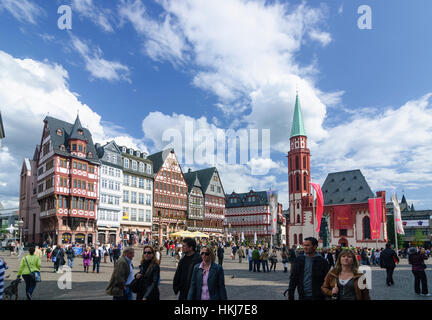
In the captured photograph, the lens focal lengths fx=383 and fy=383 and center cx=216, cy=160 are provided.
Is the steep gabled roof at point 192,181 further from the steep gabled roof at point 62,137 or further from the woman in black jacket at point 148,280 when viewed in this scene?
the woman in black jacket at point 148,280

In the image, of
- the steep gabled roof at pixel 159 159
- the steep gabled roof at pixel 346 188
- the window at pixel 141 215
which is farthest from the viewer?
the steep gabled roof at pixel 346 188

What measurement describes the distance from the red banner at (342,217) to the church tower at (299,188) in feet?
16.5

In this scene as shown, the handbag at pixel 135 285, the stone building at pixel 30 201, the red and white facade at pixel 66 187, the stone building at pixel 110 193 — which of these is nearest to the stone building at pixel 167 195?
the stone building at pixel 110 193

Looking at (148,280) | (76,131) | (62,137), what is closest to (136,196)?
(76,131)

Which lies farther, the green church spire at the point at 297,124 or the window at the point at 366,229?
the green church spire at the point at 297,124

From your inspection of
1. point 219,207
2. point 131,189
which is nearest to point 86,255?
point 131,189

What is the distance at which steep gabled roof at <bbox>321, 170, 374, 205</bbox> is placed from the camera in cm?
7793

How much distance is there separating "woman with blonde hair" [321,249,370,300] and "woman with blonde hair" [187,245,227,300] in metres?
1.48

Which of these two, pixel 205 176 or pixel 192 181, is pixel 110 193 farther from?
pixel 205 176

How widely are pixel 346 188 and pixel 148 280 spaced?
8034 centimetres

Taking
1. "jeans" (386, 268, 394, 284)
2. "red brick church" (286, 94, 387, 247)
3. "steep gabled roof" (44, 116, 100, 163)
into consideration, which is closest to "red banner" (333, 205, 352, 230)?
"red brick church" (286, 94, 387, 247)

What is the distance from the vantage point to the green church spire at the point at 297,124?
85.3m
